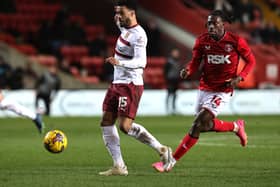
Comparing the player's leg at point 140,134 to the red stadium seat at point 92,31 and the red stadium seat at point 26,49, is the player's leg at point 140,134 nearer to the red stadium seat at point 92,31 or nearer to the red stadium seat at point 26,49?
the red stadium seat at point 26,49

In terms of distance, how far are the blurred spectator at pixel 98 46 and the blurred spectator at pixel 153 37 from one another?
1.91 meters

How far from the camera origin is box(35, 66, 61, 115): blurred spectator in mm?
25797

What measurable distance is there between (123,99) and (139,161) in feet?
7.25

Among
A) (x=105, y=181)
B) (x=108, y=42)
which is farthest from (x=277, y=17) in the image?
(x=105, y=181)

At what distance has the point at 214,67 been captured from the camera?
11.9m

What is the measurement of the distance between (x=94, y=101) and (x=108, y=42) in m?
5.82

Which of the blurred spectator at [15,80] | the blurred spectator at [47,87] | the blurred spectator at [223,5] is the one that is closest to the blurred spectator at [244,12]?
the blurred spectator at [223,5]

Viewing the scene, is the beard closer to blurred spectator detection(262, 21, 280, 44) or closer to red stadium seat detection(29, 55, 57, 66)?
red stadium seat detection(29, 55, 57, 66)

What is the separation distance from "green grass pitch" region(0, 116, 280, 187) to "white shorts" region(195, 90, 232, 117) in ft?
2.54

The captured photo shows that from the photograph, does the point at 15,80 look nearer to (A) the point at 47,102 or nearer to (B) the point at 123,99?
(A) the point at 47,102

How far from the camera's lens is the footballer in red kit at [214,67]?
11.6 metres

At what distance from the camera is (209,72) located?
11891mm

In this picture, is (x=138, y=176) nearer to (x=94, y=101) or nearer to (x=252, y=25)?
(x=94, y=101)

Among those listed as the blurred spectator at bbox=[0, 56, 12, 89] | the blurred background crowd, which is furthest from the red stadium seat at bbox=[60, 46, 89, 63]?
the blurred spectator at bbox=[0, 56, 12, 89]
